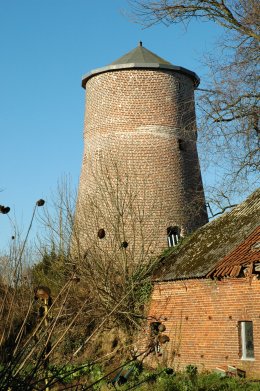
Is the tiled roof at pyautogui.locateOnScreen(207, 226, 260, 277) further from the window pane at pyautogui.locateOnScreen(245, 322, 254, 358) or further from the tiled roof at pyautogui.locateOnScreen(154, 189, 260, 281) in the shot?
the window pane at pyautogui.locateOnScreen(245, 322, 254, 358)

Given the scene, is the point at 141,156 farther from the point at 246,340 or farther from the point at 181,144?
the point at 246,340

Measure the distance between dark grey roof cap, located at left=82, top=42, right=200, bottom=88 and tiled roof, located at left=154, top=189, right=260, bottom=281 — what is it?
6.38 metres

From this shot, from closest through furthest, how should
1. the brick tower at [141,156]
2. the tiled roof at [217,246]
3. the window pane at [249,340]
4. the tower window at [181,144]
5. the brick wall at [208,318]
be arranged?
the brick wall at [208,318] < the window pane at [249,340] < the tiled roof at [217,246] < the brick tower at [141,156] < the tower window at [181,144]

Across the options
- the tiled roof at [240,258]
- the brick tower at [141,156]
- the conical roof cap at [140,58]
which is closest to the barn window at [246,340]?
the tiled roof at [240,258]

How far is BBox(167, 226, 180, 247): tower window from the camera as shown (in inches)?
802

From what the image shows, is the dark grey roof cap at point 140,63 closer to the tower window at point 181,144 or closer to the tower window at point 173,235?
the tower window at point 181,144

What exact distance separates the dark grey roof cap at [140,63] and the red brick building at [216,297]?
670cm

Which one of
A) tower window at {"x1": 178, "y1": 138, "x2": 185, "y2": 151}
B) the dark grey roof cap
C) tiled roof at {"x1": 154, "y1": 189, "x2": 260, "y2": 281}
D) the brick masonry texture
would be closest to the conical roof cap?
the dark grey roof cap

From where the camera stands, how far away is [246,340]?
13469 mm

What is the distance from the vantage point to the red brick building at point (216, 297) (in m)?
13.2

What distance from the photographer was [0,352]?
3.53 metres

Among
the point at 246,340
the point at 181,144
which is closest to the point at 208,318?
the point at 246,340

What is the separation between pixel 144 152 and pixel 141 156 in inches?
7.1

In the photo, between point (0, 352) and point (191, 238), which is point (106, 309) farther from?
point (0, 352)
